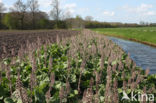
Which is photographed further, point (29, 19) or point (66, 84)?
point (29, 19)

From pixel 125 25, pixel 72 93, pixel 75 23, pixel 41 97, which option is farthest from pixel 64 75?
pixel 125 25

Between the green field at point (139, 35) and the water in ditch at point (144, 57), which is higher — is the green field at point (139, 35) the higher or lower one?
the higher one

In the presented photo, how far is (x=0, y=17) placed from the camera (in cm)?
7194

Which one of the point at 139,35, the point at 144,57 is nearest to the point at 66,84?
the point at 144,57

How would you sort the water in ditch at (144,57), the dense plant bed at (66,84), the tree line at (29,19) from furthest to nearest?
the tree line at (29,19), the water in ditch at (144,57), the dense plant bed at (66,84)

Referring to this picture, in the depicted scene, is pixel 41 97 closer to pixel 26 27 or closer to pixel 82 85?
pixel 82 85

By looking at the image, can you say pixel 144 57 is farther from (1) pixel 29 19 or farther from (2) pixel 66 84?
(1) pixel 29 19

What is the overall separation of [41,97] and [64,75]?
188cm

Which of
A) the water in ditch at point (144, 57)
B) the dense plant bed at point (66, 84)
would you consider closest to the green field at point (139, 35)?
the water in ditch at point (144, 57)

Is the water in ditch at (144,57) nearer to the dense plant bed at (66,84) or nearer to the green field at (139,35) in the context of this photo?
the green field at (139,35)

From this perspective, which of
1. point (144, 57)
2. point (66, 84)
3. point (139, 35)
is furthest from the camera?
point (139, 35)

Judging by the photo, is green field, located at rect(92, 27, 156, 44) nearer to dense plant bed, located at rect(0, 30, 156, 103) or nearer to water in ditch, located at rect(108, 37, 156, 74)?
water in ditch, located at rect(108, 37, 156, 74)

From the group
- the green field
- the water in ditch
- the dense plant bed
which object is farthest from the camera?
the green field

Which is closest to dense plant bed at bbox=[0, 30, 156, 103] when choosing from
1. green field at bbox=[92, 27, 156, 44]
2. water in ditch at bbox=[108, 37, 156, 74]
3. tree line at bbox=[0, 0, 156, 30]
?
water in ditch at bbox=[108, 37, 156, 74]
